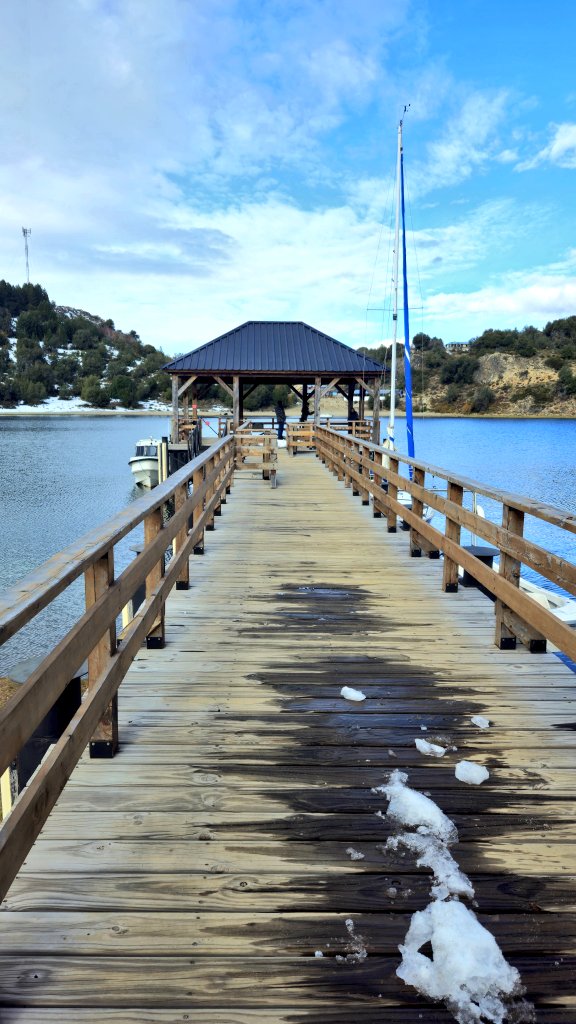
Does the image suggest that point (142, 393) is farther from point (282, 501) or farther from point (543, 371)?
point (282, 501)

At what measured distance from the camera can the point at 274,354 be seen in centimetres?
2708

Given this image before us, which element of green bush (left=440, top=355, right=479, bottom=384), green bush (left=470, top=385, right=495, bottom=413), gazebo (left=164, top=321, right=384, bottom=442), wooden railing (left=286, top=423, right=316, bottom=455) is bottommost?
wooden railing (left=286, top=423, right=316, bottom=455)

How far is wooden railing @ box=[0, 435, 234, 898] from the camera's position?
191 centimetres

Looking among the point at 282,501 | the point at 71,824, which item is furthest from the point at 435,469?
the point at 282,501

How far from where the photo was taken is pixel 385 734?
11.3 feet

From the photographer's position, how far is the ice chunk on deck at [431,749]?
3238mm

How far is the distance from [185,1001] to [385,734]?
1.77 m

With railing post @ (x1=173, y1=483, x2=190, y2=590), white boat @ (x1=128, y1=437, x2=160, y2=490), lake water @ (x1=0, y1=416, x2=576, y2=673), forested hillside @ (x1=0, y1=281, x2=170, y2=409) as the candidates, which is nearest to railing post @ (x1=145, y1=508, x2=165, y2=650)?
railing post @ (x1=173, y1=483, x2=190, y2=590)

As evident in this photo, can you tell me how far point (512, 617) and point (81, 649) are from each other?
10.0 feet

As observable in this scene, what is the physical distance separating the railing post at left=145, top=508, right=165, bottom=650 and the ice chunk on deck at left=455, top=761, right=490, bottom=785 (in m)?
2.03

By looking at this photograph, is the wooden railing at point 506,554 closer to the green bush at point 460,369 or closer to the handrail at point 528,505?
the handrail at point 528,505

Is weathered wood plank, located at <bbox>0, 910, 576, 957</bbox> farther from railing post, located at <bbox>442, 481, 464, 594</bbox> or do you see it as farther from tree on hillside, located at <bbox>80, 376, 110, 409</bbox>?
tree on hillside, located at <bbox>80, 376, 110, 409</bbox>

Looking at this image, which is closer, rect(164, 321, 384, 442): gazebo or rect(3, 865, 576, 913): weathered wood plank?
rect(3, 865, 576, 913): weathered wood plank

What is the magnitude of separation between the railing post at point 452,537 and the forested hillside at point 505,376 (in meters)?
114
